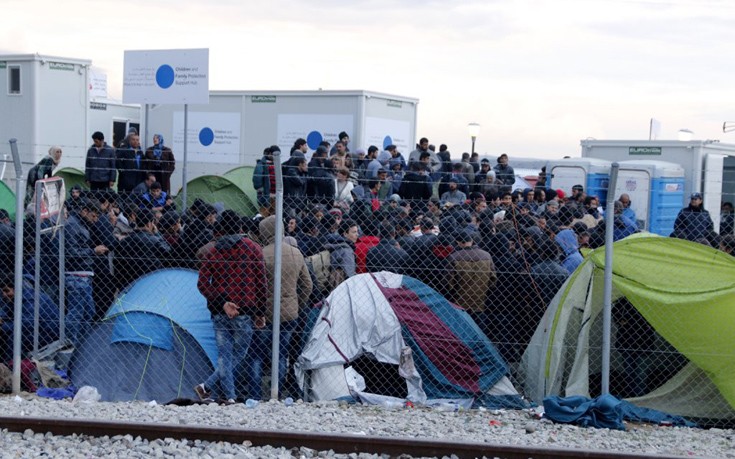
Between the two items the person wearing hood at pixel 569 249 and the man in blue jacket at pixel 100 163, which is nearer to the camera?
the person wearing hood at pixel 569 249

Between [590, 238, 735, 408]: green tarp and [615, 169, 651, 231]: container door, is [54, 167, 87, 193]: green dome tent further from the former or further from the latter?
[590, 238, 735, 408]: green tarp

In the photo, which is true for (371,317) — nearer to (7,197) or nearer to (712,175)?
(7,197)

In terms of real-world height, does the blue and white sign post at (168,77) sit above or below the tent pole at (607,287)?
above

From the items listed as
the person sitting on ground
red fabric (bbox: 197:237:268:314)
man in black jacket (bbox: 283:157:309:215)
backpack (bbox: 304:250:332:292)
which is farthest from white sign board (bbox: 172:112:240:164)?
red fabric (bbox: 197:237:268:314)

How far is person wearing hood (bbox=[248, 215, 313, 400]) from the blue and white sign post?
6.12 m

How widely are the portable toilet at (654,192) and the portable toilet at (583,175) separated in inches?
18.8

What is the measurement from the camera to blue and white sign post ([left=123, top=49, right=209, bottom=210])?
1564 cm

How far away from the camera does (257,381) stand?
30.8 feet

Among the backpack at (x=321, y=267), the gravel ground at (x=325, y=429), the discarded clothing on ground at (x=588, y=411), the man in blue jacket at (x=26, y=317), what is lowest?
the gravel ground at (x=325, y=429)

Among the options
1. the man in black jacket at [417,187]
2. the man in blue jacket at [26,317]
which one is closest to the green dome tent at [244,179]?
the man in black jacket at [417,187]

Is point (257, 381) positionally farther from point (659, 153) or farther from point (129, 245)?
point (659, 153)

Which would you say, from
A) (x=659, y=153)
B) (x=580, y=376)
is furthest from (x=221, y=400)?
(x=659, y=153)

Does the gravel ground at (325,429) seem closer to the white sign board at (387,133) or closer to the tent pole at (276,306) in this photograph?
the tent pole at (276,306)

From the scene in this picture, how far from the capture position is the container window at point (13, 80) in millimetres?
19281
